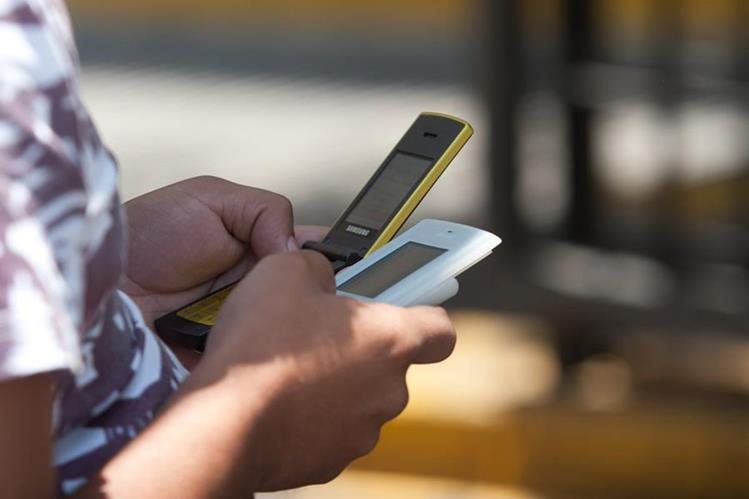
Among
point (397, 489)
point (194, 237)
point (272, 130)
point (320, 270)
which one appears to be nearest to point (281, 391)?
point (320, 270)

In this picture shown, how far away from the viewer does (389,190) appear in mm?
1690

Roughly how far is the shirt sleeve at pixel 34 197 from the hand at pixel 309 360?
0.77 feet

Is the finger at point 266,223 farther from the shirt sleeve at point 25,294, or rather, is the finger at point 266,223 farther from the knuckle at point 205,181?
the shirt sleeve at point 25,294

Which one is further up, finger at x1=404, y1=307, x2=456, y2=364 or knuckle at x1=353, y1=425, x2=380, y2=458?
finger at x1=404, y1=307, x2=456, y2=364

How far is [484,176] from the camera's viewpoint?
3.29m

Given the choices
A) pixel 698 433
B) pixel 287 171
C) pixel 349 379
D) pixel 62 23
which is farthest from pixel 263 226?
pixel 287 171

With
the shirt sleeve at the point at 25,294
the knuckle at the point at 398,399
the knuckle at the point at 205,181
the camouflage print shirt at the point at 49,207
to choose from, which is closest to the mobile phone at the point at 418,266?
the knuckle at the point at 398,399

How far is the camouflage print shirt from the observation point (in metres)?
0.93

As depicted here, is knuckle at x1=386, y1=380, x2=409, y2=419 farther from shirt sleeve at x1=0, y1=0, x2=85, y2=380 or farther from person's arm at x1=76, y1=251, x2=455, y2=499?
shirt sleeve at x1=0, y1=0, x2=85, y2=380

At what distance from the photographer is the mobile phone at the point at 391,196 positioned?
163 cm

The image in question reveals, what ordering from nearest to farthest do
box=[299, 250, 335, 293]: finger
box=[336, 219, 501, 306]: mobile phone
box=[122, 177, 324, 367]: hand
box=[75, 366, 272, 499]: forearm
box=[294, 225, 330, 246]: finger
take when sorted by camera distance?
box=[75, 366, 272, 499]: forearm < box=[299, 250, 335, 293]: finger < box=[336, 219, 501, 306]: mobile phone < box=[122, 177, 324, 367]: hand < box=[294, 225, 330, 246]: finger

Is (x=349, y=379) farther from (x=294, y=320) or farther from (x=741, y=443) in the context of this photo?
(x=741, y=443)

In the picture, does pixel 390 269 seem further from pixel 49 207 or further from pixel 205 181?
pixel 49 207

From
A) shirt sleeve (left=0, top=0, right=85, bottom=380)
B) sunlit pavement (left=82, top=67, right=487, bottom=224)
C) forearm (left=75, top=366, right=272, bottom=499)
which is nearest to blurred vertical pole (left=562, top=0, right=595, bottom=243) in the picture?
sunlit pavement (left=82, top=67, right=487, bottom=224)
